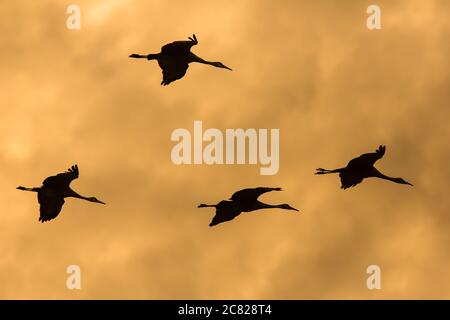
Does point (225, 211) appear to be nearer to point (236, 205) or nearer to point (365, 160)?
point (236, 205)

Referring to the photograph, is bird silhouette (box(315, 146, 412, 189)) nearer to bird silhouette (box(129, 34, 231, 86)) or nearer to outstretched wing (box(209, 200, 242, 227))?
outstretched wing (box(209, 200, 242, 227))

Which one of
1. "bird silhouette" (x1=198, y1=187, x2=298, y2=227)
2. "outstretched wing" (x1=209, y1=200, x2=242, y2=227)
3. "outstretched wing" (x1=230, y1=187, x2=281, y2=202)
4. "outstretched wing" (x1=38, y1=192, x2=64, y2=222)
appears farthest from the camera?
"outstretched wing" (x1=38, y1=192, x2=64, y2=222)

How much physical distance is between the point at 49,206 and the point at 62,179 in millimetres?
2042

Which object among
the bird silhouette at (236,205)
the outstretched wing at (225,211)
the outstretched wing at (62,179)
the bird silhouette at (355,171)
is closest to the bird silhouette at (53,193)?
the outstretched wing at (62,179)

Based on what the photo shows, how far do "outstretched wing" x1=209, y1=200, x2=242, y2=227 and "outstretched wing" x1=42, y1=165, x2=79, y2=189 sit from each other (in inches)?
209

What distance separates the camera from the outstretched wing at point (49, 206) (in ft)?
196

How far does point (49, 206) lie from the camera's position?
5988 cm

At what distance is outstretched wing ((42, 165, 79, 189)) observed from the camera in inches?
2250

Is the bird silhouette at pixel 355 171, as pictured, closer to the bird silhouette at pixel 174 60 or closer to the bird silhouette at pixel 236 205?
the bird silhouette at pixel 236 205

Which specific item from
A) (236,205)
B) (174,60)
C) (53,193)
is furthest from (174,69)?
(53,193)

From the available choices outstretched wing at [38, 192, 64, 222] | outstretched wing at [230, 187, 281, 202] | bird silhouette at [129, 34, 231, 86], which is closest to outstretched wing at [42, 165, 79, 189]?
outstretched wing at [38, 192, 64, 222]
